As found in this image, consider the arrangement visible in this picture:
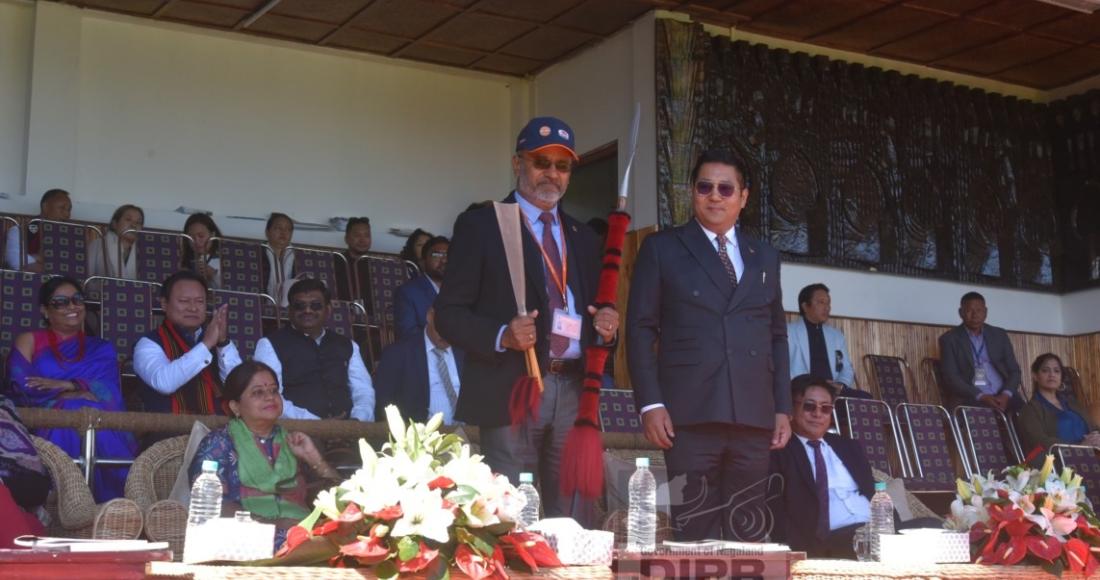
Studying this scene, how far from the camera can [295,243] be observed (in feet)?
31.1

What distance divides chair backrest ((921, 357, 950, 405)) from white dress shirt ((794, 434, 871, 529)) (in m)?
4.53

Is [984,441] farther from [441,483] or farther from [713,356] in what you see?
[441,483]

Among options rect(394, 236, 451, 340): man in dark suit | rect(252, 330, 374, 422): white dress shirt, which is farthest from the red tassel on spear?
rect(394, 236, 451, 340): man in dark suit

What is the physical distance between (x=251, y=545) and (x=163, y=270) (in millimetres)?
5738

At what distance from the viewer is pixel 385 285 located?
855cm

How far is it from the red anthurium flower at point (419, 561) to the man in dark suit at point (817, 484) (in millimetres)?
2307

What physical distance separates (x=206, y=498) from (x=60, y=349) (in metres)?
3.17

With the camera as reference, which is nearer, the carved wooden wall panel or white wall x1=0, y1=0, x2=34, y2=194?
the carved wooden wall panel

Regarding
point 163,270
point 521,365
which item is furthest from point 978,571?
point 163,270

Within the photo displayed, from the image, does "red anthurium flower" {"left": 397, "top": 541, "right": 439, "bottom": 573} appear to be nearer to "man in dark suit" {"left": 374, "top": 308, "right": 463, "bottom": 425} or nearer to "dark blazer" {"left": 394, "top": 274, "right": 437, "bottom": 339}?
"man in dark suit" {"left": 374, "top": 308, "right": 463, "bottom": 425}

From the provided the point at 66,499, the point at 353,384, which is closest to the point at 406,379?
the point at 353,384

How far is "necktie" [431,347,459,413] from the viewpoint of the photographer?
5.88 meters

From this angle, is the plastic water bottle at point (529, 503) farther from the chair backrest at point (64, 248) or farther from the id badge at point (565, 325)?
the chair backrest at point (64, 248)

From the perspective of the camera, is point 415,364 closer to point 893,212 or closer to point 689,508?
point 689,508
